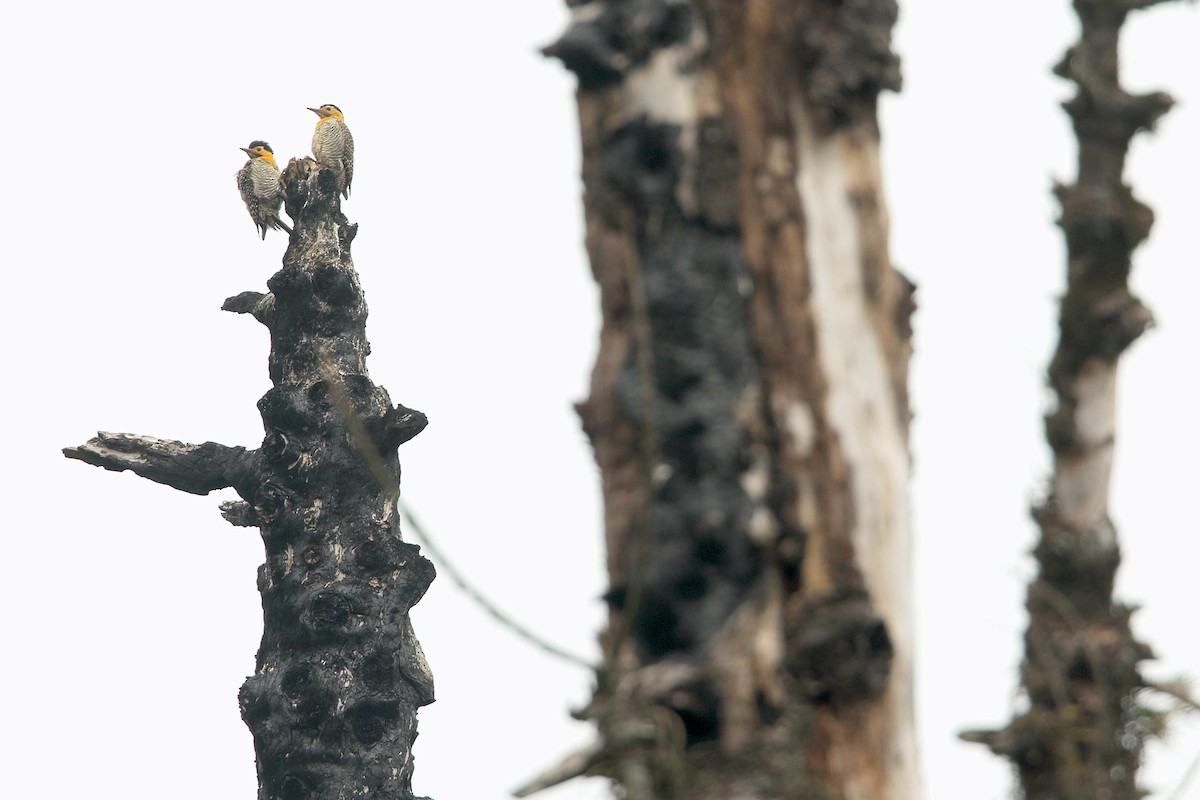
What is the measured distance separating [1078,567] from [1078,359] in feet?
2.09

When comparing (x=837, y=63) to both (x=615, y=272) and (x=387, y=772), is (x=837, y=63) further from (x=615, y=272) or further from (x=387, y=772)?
(x=387, y=772)

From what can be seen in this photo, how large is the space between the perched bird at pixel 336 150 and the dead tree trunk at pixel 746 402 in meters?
8.59

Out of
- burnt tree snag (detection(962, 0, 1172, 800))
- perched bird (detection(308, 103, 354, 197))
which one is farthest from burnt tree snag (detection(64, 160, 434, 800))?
burnt tree snag (detection(962, 0, 1172, 800))

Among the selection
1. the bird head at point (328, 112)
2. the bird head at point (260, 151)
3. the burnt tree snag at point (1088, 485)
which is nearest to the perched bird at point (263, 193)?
the bird head at point (260, 151)

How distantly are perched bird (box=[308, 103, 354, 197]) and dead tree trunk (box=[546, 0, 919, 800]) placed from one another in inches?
338

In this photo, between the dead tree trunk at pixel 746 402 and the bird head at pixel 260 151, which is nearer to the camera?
the dead tree trunk at pixel 746 402

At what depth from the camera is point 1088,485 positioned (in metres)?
4.50

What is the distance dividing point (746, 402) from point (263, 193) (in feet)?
30.6

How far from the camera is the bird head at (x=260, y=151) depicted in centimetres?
1269

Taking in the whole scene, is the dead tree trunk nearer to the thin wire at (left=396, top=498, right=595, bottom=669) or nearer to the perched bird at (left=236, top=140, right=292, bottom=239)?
the thin wire at (left=396, top=498, right=595, bottom=669)

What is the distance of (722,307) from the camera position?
384 centimetres

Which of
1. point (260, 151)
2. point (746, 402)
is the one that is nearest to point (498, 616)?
point (746, 402)

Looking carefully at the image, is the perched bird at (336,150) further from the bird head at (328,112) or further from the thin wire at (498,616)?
the thin wire at (498,616)

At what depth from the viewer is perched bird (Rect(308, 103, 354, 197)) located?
1234 centimetres
